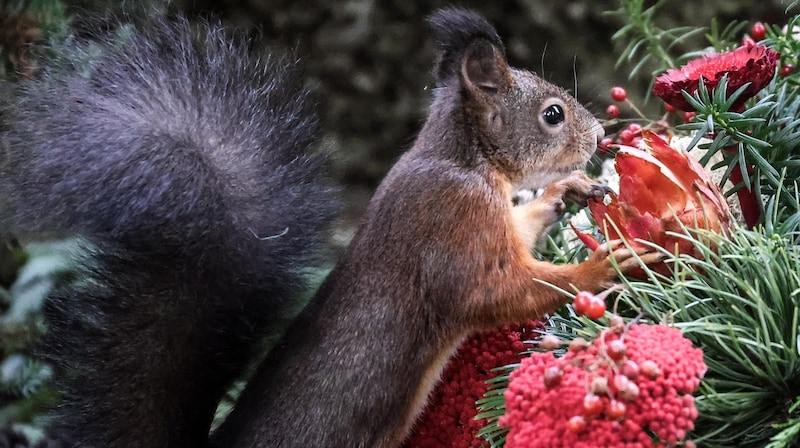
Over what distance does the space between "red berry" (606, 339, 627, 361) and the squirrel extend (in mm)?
197

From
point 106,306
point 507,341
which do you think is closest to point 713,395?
point 507,341

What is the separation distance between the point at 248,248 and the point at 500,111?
32 centimetres

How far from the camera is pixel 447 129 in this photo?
2.72ft

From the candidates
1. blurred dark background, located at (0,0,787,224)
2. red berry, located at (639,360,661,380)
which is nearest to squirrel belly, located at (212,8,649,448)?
red berry, located at (639,360,661,380)

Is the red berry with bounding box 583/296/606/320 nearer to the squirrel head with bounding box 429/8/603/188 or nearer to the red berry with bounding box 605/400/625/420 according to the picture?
the red berry with bounding box 605/400/625/420

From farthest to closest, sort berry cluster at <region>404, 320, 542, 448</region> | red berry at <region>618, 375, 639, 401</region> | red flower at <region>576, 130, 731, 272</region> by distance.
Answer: berry cluster at <region>404, 320, 542, 448</region>
red flower at <region>576, 130, 731, 272</region>
red berry at <region>618, 375, 639, 401</region>

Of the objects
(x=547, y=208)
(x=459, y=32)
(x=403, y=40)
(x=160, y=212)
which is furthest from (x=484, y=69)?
(x=403, y=40)

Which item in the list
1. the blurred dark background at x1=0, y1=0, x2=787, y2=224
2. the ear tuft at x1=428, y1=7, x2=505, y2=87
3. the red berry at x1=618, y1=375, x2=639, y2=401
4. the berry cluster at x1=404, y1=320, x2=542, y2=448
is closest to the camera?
the red berry at x1=618, y1=375, x2=639, y2=401

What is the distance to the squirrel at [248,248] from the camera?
0.68 meters

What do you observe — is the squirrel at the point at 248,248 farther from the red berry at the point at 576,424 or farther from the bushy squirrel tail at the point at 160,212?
the red berry at the point at 576,424

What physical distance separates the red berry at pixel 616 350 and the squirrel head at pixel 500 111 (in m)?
0.38

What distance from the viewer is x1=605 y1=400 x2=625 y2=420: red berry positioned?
0.44 metres

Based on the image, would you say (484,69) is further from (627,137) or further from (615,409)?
Answer: (615,409)

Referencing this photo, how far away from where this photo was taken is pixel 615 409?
1.43 feet
